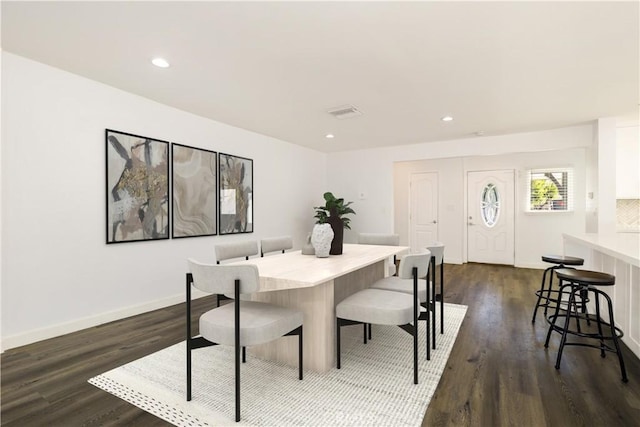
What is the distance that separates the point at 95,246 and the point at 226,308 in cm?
189

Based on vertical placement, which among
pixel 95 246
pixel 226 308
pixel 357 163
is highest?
pixel 357 163

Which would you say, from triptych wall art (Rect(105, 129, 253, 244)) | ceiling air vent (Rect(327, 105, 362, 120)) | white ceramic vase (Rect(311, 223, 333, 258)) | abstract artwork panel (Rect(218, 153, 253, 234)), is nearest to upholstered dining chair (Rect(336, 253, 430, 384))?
white ceramic vase (Rect(311, 223, 333, 258))

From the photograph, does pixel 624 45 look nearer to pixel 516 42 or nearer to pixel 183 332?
pixel 516 42

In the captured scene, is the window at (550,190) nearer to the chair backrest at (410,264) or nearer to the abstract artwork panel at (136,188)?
the chair backrest at (410,264)

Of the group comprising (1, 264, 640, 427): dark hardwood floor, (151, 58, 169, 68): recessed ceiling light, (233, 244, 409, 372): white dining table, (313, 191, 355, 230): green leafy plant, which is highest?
(151, 58, 169, 68): recessed ceiling light

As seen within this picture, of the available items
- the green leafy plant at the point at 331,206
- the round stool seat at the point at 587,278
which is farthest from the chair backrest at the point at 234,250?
the green leafy plant at the point at 331,206

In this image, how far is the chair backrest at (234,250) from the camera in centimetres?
279

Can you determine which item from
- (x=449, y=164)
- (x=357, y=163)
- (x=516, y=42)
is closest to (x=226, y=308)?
(x=516, y=42)

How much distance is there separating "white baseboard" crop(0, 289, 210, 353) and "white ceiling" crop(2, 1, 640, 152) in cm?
227

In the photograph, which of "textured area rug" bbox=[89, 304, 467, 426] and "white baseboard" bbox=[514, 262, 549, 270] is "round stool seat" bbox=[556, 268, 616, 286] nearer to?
"textured area rug" bbox=[89, 304, 467, 426]

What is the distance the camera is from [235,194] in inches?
183

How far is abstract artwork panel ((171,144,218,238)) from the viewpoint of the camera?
12.6ft

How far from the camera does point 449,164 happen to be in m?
7.12

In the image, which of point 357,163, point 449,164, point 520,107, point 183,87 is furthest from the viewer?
point 449,164
